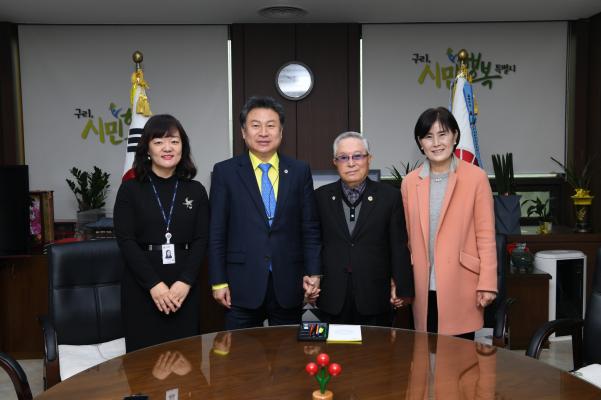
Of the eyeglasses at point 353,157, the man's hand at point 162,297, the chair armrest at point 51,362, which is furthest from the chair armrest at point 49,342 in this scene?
the eyeglasses at point 353,157

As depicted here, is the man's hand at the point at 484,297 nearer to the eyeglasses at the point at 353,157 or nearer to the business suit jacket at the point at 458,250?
the business suit jacket at the point at 458,250

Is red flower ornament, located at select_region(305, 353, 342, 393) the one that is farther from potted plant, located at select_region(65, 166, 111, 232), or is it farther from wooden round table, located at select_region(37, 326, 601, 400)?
potted plant, located at select_region(65, 166, 111, 232)

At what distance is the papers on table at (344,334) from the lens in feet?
6.06

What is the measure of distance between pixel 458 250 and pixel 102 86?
4.18 metres

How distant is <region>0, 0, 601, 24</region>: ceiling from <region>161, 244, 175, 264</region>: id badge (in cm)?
287

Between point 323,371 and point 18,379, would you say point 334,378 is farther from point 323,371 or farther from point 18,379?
point 18,379

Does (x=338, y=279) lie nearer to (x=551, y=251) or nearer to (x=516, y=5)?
(x=551, y=251)

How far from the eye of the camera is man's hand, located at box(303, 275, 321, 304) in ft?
8.03

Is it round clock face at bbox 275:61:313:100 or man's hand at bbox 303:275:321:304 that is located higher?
round clock face at bbox 275:61:313:100

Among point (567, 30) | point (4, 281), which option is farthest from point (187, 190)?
point (567, 30)

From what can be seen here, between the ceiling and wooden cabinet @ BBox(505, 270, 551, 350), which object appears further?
the ceiling

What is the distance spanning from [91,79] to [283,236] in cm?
379

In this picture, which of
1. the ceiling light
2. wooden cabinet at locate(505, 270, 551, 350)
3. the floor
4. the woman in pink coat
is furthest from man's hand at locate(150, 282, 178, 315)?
the ceiling light

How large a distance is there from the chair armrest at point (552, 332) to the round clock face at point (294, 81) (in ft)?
12.2
